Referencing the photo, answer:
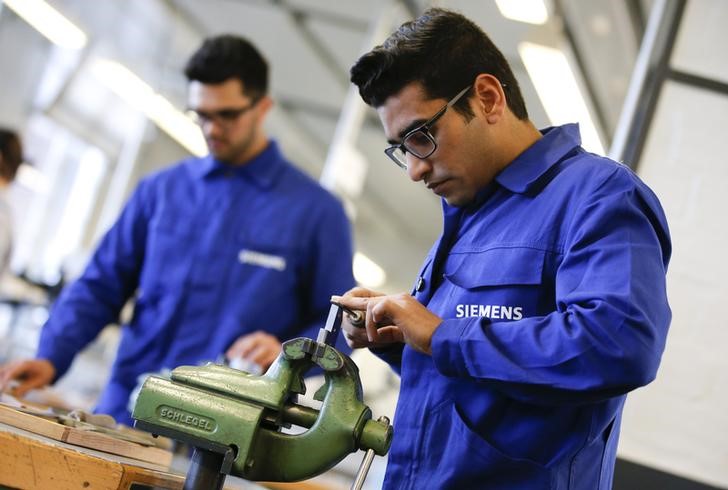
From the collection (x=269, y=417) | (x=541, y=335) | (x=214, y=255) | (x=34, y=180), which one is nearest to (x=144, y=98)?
(x=34, y=180)

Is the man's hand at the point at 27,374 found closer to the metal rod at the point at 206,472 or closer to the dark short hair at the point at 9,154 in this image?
the metal rod at the point at 206,472

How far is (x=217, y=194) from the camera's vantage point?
8.75 feet

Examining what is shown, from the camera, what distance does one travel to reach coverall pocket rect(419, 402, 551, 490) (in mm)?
1279

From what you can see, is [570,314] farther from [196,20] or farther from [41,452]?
[196,20]

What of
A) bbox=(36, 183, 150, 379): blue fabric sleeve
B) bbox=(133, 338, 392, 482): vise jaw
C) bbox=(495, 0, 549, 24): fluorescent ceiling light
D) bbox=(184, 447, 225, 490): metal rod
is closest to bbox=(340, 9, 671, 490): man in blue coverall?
bbox=(133, 338, 392, 482): vise jaw

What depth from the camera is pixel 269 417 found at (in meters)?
1.25

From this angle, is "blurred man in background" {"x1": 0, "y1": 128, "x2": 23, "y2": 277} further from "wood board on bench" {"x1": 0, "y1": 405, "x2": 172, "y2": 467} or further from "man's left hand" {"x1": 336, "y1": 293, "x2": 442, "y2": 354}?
"man's left hand" {"x1": 336, "y1": 293, "x2": 442, "y2": 354}

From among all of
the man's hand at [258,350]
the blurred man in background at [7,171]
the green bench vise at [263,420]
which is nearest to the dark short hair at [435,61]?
the green bench vise at [263,420]

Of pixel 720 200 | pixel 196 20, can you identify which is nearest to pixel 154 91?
pixel 196 20

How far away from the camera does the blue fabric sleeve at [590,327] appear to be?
117cm

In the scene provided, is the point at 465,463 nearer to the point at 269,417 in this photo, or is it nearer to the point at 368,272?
the point at 269,417

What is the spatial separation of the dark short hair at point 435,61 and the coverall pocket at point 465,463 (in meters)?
0.51

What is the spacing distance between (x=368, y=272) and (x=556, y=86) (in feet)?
27.8

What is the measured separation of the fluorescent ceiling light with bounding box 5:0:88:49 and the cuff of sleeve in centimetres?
600
